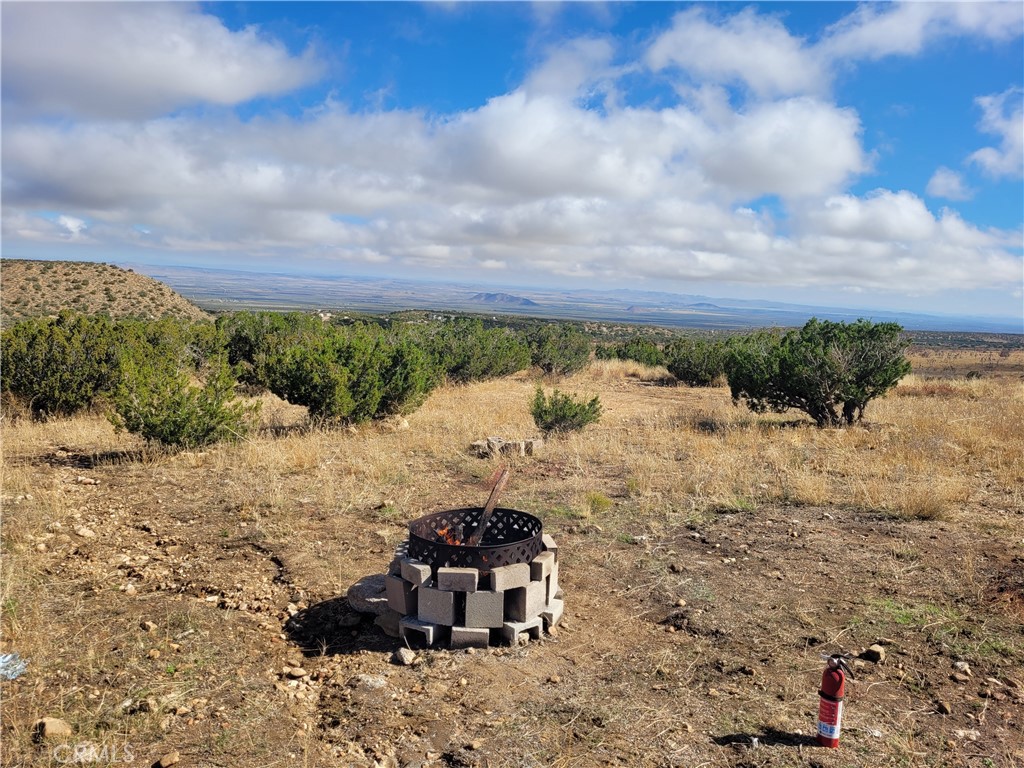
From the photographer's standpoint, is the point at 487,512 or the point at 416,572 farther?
the point at 487,512

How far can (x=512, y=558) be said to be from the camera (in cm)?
461

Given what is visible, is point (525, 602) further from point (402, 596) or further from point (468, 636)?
point (402, 596)

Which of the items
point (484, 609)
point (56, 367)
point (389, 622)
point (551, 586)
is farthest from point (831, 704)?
point (56, 367)

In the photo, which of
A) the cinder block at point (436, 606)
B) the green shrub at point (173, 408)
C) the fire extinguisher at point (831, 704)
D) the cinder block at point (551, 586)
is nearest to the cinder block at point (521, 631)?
the cinder block at point (551, 586)

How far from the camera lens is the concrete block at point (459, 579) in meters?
4.50

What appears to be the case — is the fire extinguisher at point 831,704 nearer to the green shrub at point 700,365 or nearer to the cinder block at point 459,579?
the cinder block at point 459,579

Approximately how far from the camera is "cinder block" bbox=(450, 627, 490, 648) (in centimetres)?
452

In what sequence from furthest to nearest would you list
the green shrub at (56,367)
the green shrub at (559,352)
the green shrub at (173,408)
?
the green shrub at (559,352)
the green shrub at (56,367)
the green shrub at (173,408)

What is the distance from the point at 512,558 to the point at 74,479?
21.4 ft

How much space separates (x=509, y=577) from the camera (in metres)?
4.58

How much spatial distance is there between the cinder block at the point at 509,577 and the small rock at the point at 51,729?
8.29 ft

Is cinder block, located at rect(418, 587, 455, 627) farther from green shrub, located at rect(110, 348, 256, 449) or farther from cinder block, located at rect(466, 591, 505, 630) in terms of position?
green shrub, located at rect(110, 348, 256, 449)

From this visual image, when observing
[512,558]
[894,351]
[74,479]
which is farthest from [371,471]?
[894,351]

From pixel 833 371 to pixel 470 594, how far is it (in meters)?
9.75
